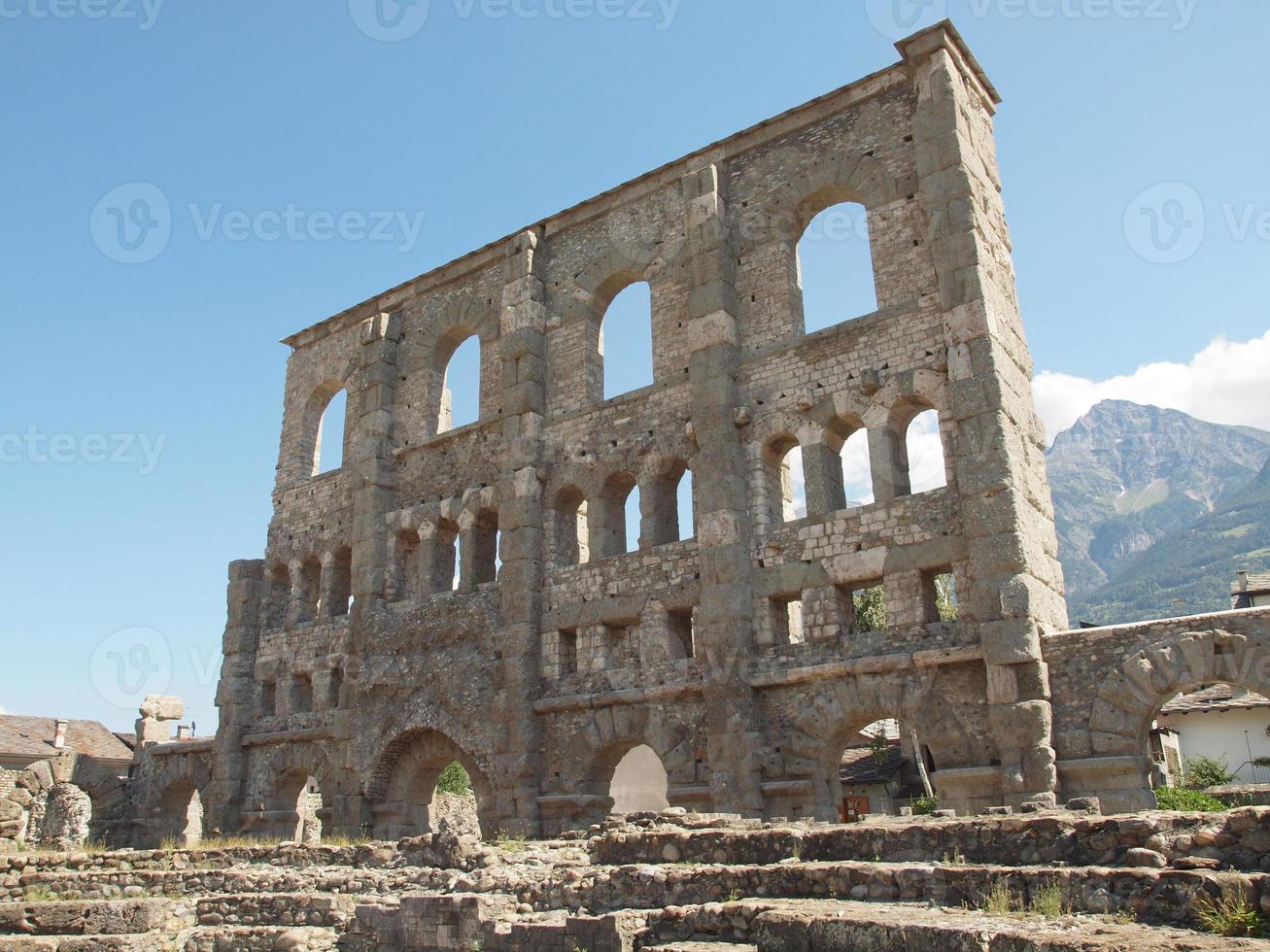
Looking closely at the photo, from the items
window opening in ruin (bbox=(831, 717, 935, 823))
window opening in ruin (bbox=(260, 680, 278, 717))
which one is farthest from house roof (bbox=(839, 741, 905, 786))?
window opening in ruin (bbox=(260, 680, 278, 717))

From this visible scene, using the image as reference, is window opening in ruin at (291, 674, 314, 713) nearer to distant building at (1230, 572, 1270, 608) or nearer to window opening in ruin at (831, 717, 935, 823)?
window opening in ruin at (831, 717, 935, 823)

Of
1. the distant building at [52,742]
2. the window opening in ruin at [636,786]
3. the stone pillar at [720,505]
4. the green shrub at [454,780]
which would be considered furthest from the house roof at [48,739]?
the stone pillar at [720,505]

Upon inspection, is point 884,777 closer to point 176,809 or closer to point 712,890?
point 712,890

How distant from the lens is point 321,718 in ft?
65.7

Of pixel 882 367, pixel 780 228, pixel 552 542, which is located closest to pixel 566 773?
pixel 552 542

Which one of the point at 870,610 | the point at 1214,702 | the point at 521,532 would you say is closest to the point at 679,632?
the point at 521,532

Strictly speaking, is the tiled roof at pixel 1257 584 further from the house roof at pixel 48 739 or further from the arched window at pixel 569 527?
the house roof at pixel 48 739

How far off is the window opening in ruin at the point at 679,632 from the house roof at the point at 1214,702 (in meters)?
15.5

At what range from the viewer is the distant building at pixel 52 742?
1441 inches

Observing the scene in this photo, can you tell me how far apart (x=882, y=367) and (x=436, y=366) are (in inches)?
400

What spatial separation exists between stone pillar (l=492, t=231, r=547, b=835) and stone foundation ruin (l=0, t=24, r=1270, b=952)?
0.21 ft

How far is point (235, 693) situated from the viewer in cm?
2158

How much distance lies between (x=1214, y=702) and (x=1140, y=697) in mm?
16712

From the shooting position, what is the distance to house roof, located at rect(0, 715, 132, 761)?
1455 inches
